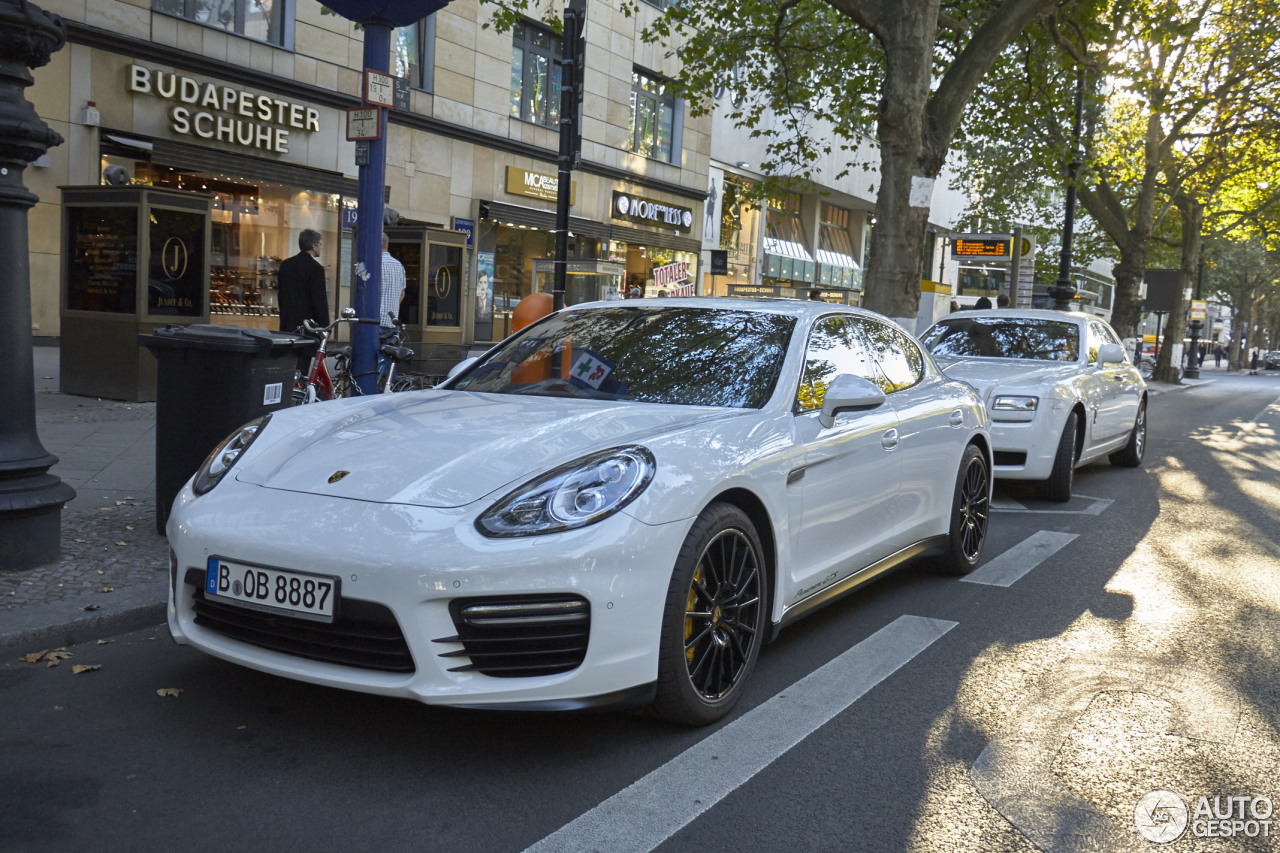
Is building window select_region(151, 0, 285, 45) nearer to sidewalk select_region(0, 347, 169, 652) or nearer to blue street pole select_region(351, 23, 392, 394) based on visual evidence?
sidewalk select_region(0, 347, 169, 652)

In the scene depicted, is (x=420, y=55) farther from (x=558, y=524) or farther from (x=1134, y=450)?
(x=558, y=524)

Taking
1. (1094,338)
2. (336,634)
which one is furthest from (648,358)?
(1094,338)

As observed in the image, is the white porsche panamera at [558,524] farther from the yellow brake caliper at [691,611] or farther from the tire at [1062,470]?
the tire at [1062,470]

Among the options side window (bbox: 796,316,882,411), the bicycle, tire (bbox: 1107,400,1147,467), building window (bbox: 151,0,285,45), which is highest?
building window (bbox: 151,0,285,45)

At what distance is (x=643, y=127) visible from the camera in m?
27.8

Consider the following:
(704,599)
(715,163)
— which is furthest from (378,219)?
(715,163)

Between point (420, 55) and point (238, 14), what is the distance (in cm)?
428

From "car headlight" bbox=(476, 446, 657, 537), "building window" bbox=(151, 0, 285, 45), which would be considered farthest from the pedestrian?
"car headlight" bbox=(476, 446, 657, 537)

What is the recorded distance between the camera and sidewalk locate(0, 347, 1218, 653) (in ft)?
14.3

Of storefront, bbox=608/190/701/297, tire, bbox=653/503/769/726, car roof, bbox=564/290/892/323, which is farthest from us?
storefront, bbox=608/190/701/297

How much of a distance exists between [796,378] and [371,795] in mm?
2315

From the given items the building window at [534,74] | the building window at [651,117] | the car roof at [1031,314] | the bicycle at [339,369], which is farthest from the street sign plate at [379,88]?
the building window at [651,117]

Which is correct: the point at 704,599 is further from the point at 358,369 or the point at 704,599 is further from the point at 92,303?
the point at 92,303
